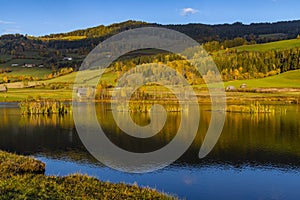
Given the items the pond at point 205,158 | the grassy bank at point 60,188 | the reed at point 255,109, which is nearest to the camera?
the grassy bank at point 60,188

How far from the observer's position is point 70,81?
5344 inches

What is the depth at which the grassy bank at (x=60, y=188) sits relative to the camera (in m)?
17.0

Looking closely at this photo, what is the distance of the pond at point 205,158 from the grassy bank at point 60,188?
11.9ft

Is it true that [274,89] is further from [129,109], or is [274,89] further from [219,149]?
[219,149]

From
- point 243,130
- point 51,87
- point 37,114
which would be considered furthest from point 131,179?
point 51,87

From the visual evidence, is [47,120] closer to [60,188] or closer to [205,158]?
[205,158]

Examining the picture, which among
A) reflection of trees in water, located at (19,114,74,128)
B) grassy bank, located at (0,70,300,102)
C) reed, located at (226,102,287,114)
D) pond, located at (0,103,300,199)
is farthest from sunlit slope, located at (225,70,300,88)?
reflection of trees in water, located at (19,114,74,128)

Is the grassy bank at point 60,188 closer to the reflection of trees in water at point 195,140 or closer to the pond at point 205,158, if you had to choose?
the pond at point 205,158

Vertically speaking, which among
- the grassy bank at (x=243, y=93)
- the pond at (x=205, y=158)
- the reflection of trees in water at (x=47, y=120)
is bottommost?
the pond at (x=205, y=158)

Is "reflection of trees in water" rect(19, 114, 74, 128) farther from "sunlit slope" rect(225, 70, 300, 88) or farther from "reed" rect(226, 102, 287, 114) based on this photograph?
"sunlit slope" rect(225, 70, 300, 88)

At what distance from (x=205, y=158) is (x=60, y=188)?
16746mm

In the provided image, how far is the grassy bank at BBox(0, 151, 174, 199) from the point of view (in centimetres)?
1698

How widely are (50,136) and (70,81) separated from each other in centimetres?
9350

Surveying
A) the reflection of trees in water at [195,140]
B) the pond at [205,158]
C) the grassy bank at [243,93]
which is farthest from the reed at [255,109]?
the grassy bank at [243,93]
